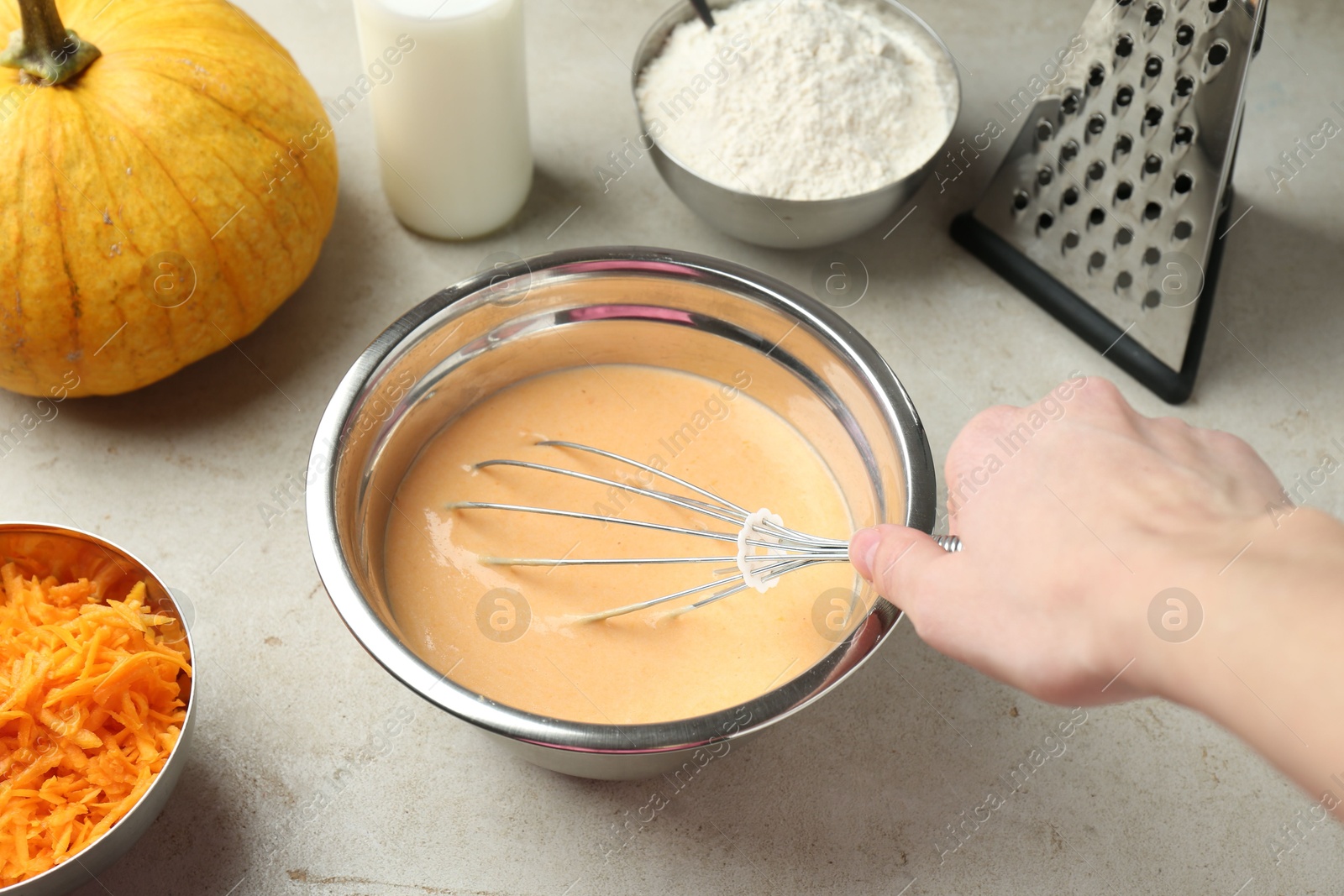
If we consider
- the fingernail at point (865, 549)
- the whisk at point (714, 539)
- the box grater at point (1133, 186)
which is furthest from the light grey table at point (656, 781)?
the fingernail at point (865, 549)

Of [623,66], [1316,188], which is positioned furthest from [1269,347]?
[623,66]

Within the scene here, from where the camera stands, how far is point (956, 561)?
0.62 meters

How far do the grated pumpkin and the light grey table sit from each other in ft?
0.34

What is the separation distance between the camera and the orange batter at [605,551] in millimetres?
788

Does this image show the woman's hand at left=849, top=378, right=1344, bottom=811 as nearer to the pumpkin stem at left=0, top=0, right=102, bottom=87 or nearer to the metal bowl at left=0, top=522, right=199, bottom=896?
the metal bowl at left=0, top=522, right=199, bottom=896

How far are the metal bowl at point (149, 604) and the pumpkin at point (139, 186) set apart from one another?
19cm

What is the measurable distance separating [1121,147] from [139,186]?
0.88m

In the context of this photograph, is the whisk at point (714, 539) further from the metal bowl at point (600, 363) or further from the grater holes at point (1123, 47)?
the grater holes at point (1123, 47)

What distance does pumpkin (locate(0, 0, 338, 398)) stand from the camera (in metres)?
0.86

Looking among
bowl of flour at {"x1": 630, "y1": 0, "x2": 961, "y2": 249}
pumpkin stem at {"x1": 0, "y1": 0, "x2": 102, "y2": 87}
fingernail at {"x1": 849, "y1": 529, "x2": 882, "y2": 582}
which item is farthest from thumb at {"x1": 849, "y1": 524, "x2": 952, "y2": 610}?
pumpkin stem at {"x1": 0, "y1": 0, "x2": 102, "y2": 87}

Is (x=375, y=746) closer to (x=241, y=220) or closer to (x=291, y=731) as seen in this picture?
(x=291, y=731)

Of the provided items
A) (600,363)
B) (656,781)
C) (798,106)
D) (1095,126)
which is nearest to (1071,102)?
(1095,126)

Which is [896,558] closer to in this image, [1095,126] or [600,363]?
[600,363]

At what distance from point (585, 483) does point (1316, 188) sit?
3.04ft
